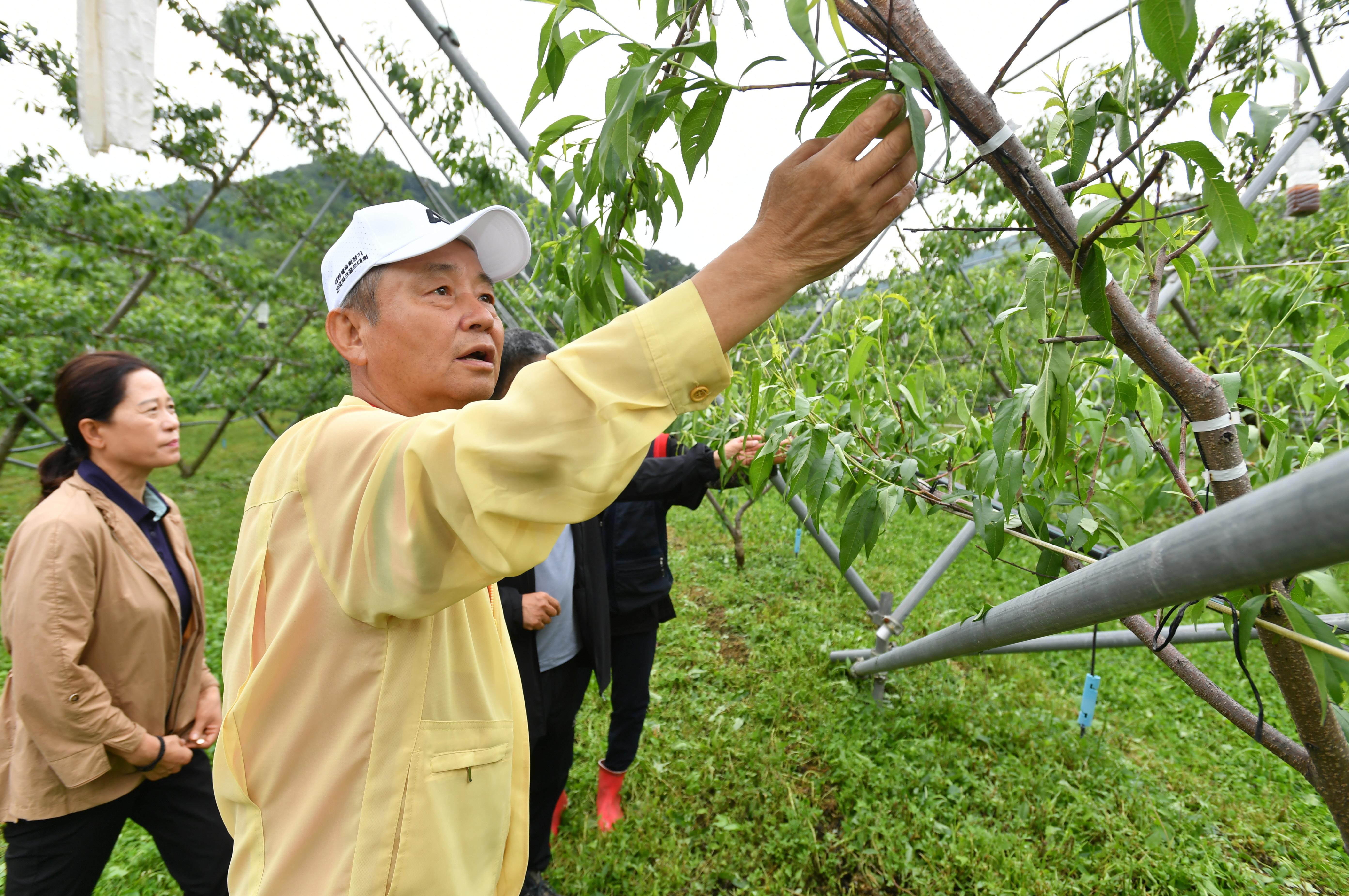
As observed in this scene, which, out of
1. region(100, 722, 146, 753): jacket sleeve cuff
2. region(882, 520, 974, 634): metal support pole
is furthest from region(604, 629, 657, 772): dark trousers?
region(100, 722, 146, 753): jacket sleeve cuff

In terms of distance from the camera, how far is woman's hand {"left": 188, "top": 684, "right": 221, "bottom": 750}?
6.79 ft

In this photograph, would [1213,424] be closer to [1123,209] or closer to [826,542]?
[1123,209]

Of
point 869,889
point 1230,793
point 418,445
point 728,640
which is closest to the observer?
point 418,445

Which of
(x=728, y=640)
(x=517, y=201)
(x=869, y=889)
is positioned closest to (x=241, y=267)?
(x=517, y=201)

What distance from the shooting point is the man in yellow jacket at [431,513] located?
701 mm

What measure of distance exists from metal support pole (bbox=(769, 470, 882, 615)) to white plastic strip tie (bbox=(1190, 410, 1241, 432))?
1152 mm

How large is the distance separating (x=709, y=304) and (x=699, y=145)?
0.71 ft

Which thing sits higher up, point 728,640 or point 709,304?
point 709,304

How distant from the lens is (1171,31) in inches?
24.1

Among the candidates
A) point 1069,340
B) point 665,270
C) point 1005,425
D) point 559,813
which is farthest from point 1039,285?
point 665,270

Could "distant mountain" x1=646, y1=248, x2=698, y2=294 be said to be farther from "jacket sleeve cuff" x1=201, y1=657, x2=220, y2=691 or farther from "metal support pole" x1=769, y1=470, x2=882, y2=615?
"jacket sleeve cuff" x1=201, y1=657, x2=220, y2=691

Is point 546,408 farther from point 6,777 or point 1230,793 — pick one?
point 1230,793

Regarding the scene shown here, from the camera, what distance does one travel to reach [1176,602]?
0.61 m

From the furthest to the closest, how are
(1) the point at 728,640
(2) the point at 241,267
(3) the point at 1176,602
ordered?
(2) the point at 241,267 → (1) the point at 728,640 → (3) the point at 1176,602
